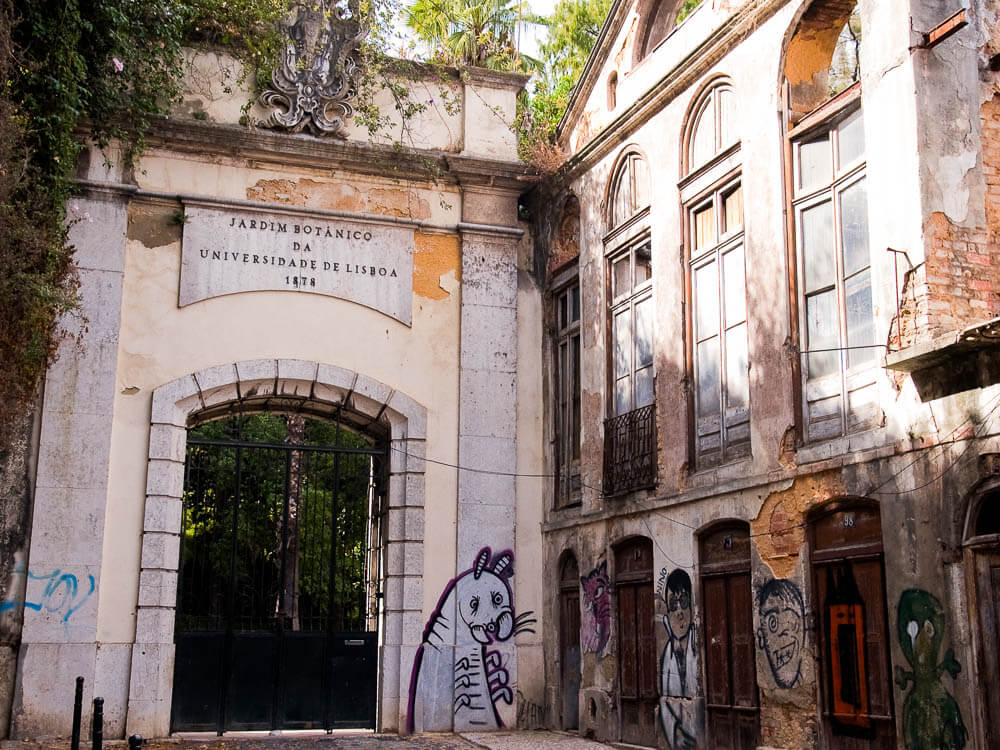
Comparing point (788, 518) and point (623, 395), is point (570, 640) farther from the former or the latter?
point (788, 518)

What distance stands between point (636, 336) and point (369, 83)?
17.2 feet

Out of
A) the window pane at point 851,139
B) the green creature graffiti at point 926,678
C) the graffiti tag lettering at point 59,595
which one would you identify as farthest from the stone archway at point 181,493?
the green creature graffiti at point 926,678

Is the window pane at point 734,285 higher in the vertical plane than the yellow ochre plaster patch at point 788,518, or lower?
higher

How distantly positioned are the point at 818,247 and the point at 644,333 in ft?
10.9

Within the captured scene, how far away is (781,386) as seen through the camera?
1043 centimetres

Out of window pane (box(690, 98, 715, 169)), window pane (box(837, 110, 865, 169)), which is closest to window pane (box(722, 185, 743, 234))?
window pane (box(690, 98, 715, 169))

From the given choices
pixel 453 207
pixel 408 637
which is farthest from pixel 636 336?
pixel 408 637

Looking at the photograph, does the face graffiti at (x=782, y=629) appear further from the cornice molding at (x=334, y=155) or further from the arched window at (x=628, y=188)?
the cornice molding at (x=334, y=155)

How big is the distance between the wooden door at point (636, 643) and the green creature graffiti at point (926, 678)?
4.12 meters

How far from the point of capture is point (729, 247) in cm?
1171

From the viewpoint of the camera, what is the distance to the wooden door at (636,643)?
12.4 metres

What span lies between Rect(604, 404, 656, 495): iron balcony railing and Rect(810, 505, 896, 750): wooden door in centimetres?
300

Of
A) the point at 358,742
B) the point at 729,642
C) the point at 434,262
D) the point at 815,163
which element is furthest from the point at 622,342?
the point at 358,742

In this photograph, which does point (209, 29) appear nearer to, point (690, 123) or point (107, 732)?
point (690, 123)
